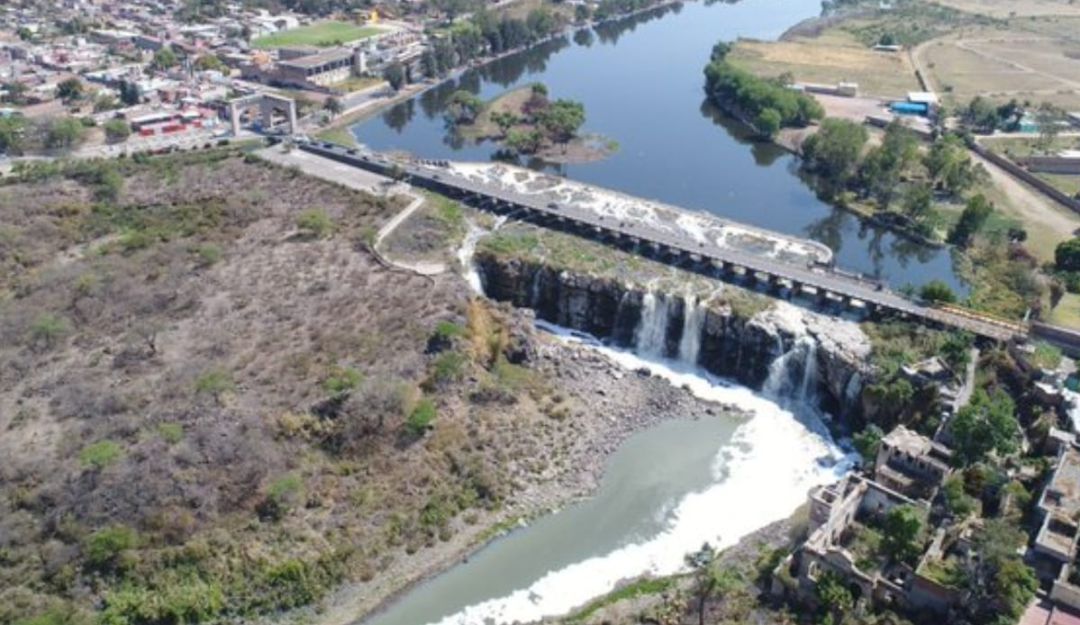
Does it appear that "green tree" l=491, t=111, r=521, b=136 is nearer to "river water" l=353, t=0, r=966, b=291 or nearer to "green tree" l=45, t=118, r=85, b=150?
"river water" l=353, t=0, r=966, b=291

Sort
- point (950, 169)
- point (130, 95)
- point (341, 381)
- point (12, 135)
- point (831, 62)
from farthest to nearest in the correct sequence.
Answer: point (831, 62), point (130, 95), point (12, 135), point (950, 169), point (341, 381)

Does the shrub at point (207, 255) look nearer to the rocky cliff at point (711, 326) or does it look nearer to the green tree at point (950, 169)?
the rocky cliff at point (711, 326)

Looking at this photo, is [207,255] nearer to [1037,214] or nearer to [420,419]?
[420,419]

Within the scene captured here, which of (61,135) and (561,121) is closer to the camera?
(61,135)

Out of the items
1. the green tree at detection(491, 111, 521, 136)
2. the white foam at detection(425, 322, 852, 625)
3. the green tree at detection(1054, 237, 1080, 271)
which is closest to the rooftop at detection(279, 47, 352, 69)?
the green tree at detection(491, 111, 521, 136)

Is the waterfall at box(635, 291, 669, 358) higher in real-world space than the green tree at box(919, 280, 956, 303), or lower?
lower

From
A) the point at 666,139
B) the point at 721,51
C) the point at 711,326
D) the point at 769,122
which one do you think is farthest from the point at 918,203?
the point at 721,51

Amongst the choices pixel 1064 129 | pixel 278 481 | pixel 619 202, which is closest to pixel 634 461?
pixel 278 481
